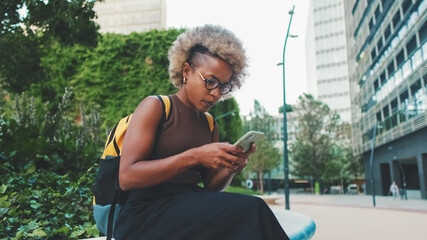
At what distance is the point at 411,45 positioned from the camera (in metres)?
25.7

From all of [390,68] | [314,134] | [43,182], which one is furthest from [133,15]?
[43,182]

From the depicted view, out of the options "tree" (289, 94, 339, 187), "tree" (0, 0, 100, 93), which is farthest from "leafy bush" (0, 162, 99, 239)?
"tree" (289, 94, 339, 187)

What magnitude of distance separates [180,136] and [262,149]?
136ft

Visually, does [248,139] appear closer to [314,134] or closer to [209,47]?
[209,47]

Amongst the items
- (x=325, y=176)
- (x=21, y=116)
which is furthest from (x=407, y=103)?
(x=21, y=116)

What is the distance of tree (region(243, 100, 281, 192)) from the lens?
42406 mm

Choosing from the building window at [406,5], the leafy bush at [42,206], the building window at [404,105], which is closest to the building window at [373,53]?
the building window at [406,5]

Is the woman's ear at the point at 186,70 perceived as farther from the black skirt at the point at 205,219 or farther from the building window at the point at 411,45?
the building window at the point at 411,45

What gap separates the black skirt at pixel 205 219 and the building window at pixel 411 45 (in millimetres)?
27711

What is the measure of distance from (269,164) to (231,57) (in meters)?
42.0

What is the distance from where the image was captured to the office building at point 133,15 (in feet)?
227

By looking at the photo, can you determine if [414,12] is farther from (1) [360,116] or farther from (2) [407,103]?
(1) [360,116]

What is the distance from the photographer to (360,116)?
39.8m

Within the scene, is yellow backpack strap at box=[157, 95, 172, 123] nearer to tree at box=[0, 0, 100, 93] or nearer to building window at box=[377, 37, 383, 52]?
tree at box=[0, 0, 100, 93]
